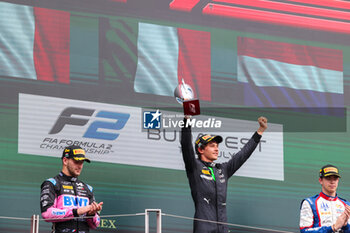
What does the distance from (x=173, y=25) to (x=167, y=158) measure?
1.13m

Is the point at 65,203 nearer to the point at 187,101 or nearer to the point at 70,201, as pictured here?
the point at 70,201

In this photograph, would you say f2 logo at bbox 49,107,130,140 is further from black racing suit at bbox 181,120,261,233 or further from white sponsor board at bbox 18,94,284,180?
black racing suit at bbox 181,120,261,233

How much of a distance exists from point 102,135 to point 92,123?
4.9 inches

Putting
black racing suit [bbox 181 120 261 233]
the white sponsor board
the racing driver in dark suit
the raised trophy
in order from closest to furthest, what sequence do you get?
the racing driver in dark suit
the raised trophy
black racing suit [bbox 181 120 261 233]
the white sponsor board

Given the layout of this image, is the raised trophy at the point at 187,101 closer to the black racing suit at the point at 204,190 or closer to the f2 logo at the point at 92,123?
the black racing suit at the point at 204,190

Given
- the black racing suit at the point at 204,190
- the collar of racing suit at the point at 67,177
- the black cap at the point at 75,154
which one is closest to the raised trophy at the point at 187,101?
the black racing suit at the point at 204,190

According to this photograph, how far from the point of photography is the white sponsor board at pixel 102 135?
17.7ft

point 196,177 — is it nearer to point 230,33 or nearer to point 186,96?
point 186,96

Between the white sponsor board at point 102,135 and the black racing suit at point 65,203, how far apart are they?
57 cm

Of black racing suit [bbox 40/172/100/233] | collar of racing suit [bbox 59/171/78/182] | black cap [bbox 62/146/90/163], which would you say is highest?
black cap [bbox 62/146/90/163]

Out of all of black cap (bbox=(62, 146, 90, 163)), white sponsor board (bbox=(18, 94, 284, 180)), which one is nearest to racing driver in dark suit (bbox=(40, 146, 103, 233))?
black cap (bbox=(62, 146, 90, 163))

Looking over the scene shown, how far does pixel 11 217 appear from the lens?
505 cm

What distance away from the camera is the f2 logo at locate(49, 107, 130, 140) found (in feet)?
18.0

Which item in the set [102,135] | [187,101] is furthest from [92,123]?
[187,101]
